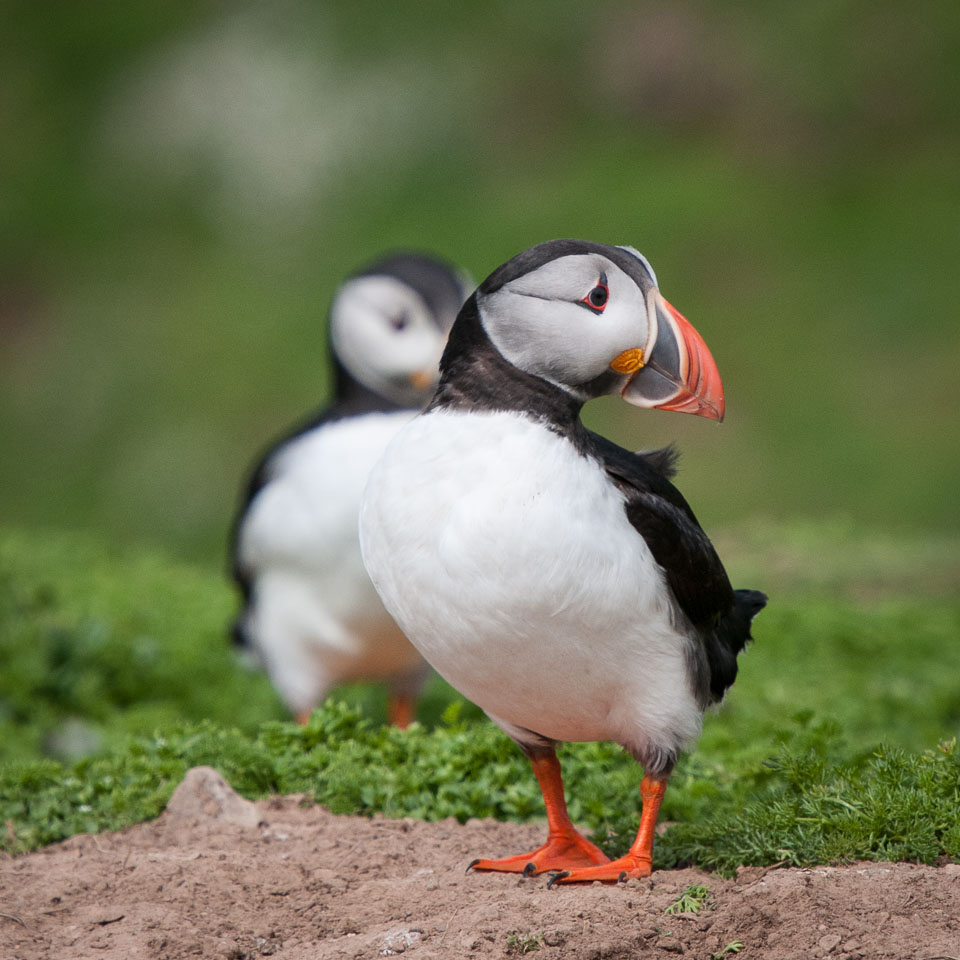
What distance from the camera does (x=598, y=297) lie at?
3.35m

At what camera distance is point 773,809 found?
3588mm

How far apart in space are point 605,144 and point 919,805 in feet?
51.4

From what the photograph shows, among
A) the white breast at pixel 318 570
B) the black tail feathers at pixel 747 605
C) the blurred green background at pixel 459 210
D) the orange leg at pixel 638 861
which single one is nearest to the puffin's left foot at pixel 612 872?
the orange leg at pixel 638 861

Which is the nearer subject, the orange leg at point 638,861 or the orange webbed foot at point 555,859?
the orange leg at point 638,861

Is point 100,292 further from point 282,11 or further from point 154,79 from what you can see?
point 282,11

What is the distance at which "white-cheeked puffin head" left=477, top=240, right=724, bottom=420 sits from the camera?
10.9 ft

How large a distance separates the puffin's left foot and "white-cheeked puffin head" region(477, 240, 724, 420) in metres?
1.20

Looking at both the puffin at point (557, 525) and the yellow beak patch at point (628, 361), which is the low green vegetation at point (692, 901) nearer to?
the puffin at point (557, 525)

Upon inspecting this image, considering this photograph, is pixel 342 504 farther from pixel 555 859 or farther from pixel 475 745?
pixel 555 859

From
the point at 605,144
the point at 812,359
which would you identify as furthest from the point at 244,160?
the point at 812,359

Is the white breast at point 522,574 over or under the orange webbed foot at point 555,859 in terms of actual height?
over

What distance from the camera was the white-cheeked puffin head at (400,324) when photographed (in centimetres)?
603

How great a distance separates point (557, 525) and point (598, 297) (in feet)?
1.96

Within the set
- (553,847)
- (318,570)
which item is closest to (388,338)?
(318,570)
